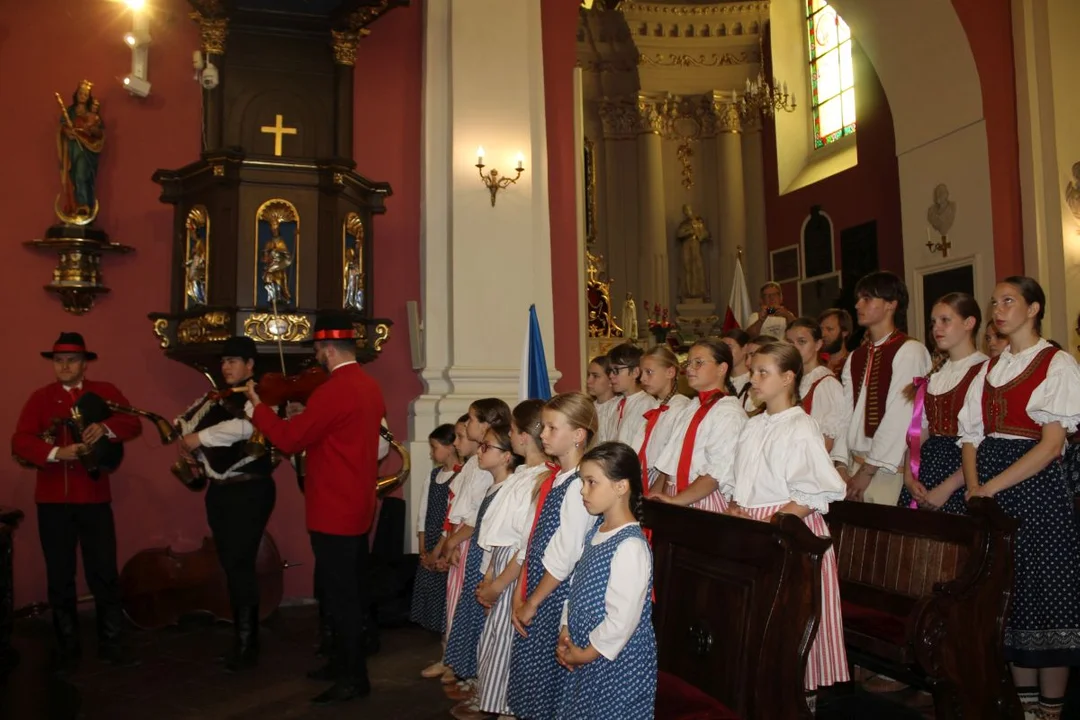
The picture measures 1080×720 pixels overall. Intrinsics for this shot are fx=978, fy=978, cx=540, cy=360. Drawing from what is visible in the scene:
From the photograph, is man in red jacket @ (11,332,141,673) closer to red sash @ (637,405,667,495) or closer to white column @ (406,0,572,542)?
white column @ (406,0,572,542)

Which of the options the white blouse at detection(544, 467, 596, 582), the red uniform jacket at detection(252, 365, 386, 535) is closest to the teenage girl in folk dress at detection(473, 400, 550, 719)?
the white blouse at detection(544, 467, 596, 582)

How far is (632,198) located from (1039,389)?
13.4 meters

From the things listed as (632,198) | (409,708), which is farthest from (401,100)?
(632,198)

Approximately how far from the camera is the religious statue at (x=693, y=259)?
645 inches

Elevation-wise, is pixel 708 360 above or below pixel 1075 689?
above

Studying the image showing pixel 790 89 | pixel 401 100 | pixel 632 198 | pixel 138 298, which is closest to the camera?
pixel 138 298

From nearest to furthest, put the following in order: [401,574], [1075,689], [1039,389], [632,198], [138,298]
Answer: [1039,389] → [1075,689] → [401,574] → [138,298] → [632,198]

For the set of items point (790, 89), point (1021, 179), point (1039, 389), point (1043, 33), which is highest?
point (790, 89)

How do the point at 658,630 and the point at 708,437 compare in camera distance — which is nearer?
the point at 658,630

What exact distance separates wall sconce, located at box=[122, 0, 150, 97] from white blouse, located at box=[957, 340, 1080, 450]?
5.82m

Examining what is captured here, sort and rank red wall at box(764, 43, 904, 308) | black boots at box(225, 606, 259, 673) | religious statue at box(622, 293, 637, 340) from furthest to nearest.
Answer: religious statue at box(622, 293, 637, 340)
red wall at box(764, 43, 904, 308)
black boots at box(225, 606, 259, 673)

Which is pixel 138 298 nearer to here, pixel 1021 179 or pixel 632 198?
pixel 1021 179

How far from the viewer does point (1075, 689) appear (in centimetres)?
471

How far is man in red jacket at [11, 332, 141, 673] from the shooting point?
18.5 ft
